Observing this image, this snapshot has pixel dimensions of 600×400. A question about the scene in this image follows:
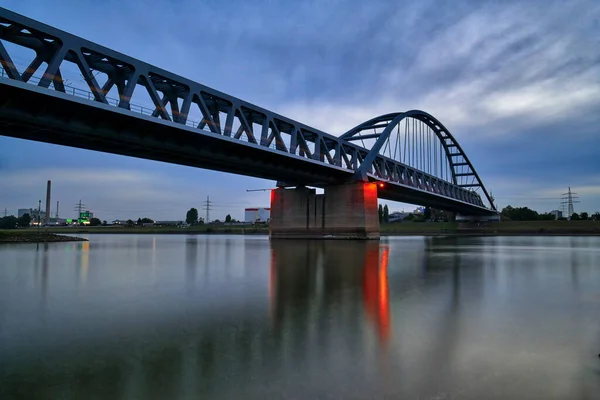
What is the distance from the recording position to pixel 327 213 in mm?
59094

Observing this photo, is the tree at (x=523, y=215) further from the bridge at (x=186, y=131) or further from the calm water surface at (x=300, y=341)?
the calm water surface at (x=300, y=341)

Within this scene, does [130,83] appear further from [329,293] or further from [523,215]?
[523,215]

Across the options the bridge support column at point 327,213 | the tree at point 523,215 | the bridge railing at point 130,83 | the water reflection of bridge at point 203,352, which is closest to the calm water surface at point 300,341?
the water reflection of bridge at point 203,352

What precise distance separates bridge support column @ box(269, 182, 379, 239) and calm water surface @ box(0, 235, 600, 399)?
141 ft

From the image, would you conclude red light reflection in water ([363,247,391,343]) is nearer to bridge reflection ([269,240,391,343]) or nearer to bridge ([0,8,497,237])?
bridge reflection ([269,240,391,343])

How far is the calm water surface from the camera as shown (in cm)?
464

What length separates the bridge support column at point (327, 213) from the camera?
5619cm

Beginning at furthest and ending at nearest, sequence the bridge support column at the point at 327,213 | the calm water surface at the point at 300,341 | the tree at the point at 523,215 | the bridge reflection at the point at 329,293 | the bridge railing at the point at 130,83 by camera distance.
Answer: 1. the tree at the point at 523,215
2. the bridge support column at the point at 327,213
3. the bridge railing at the point at 130,83
4. the bridge reflection at the point at 329,293
5. the calm water surface at the point at 300,341

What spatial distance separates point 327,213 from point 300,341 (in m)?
52.7

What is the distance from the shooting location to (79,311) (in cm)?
916

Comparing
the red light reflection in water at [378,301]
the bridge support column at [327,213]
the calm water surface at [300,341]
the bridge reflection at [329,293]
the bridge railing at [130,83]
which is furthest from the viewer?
the bridge support column at [327,213]

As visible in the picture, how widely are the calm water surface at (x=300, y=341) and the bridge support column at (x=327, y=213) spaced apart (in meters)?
42.9

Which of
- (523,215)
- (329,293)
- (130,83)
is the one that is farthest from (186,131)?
(523,215)

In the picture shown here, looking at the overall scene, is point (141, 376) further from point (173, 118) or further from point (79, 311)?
point (173, 118)
